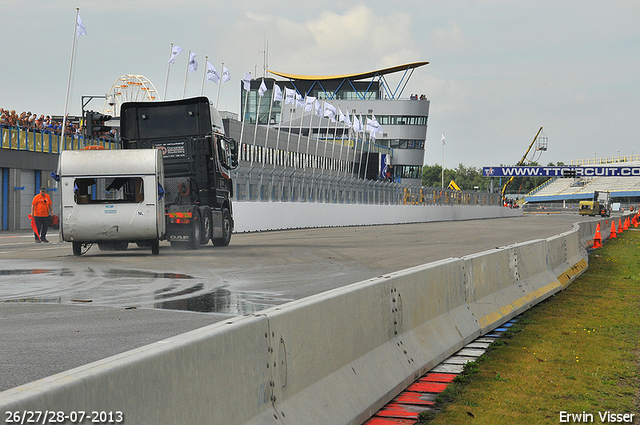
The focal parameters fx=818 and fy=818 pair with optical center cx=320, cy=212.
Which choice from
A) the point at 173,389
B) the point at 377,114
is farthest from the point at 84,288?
the point at 377,114

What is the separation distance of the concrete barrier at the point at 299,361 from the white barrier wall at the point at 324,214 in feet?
87.6

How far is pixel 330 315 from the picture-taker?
19.3ft

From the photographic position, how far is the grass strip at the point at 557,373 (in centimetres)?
614

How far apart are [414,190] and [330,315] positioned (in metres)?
58.2

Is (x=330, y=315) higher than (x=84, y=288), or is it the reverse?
(x=330, y=315)

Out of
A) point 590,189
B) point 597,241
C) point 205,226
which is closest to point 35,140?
point 205,226

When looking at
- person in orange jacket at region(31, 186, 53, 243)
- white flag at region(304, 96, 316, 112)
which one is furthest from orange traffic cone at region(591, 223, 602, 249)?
white flag at region(304, 96, 316, 112)

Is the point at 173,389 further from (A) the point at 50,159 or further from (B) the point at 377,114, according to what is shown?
(B) the point at 377,114

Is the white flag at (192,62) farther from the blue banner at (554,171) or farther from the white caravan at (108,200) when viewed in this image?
the blue banner at (554,171)

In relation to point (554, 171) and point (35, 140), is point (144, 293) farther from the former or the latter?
point (554, 171)

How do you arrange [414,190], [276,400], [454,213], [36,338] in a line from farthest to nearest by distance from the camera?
1. [454,213]
2. [414,190]
3. [36,338]
4. [276,400]

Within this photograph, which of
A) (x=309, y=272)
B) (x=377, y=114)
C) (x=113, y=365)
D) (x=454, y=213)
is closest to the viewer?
(x=113, y=365)

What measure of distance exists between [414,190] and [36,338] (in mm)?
56067

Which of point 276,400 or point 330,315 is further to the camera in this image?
point 330,315
